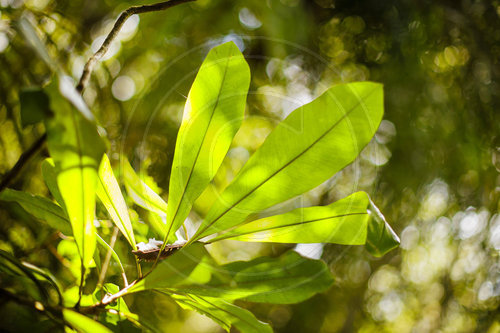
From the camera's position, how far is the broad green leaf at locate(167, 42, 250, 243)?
0.44 m

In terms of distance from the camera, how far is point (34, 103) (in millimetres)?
267

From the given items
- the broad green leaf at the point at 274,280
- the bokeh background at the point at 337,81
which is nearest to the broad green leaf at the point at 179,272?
the broad green leaf at the point at 274,280

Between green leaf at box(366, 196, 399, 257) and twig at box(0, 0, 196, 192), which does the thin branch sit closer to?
twig at box(0, 0, 196, 192)

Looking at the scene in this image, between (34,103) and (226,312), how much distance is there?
34cm

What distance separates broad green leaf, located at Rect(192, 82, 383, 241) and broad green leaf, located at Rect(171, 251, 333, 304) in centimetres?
6

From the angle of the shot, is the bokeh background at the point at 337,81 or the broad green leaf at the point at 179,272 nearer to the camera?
→ the broad green leaf at the point at 179,272

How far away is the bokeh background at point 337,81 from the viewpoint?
3.76 ft

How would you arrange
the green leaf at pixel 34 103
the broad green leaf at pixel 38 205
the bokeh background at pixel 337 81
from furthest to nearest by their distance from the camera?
the bokeh background at pixel 337 81 → the broad green leaf at pixel 38 205 → the green leaf at pixel 34 103

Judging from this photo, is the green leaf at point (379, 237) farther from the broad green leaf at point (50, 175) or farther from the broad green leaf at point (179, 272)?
the broad green leaf at point (50, 175)

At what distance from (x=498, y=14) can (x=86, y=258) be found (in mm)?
1511

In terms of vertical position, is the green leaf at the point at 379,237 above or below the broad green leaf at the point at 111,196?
below

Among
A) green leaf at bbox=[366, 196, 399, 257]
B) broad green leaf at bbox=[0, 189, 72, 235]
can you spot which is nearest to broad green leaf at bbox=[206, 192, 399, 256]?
green leaf at bbox=[366, 196, 399, 257]

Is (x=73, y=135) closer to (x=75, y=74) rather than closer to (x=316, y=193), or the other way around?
(x=75, y=74)

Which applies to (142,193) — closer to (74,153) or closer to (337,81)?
(74,153)
